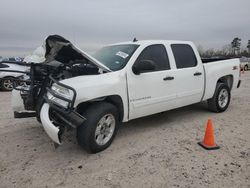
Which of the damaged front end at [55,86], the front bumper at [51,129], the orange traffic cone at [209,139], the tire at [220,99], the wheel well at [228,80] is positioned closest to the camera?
the front bumper at [51,129]

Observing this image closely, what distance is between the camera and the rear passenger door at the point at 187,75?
4.86 meters

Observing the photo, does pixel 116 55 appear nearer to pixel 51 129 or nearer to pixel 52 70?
pixel 52 70

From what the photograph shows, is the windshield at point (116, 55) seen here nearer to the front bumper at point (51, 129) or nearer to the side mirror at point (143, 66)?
the side mirror at point (143, 66)

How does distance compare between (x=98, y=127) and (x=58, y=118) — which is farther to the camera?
(x=98, y=127)

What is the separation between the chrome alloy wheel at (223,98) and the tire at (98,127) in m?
3.50

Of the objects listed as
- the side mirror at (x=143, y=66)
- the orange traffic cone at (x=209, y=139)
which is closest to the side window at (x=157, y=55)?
the side mirror at (x=143, y=66)

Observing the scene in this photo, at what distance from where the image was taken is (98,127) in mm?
3562

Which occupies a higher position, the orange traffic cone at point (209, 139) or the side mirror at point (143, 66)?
the side mirror at point (143, 66)

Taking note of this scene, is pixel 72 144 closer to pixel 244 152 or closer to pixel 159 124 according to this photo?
pixel 159 124

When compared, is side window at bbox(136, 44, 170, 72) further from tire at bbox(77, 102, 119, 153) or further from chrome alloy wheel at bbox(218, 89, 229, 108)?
chrome alloy wheel at bbox(218, 89, 229, 108)

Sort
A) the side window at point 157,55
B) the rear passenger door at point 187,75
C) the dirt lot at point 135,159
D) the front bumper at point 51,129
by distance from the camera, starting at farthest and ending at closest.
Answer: the rear passenger door at point 187,75
the side window at point 157,55
the front bumper at point 51,129
the dirt lot at point 135,159

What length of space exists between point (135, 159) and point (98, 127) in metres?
0.76

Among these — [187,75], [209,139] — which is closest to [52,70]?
[187,75]

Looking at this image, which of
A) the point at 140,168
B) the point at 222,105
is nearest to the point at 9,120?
the point at 140,168
